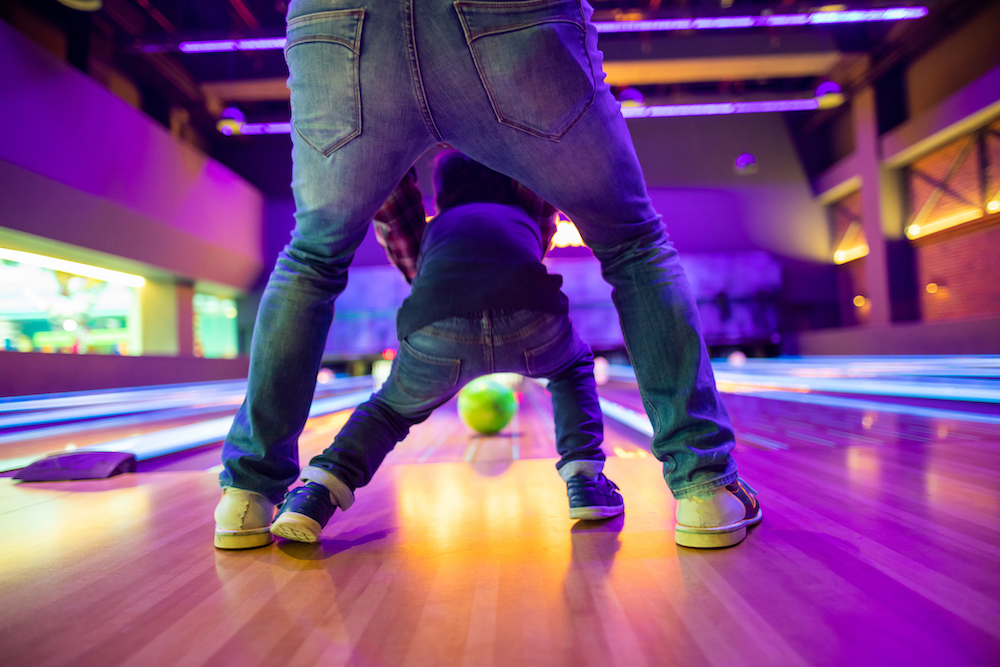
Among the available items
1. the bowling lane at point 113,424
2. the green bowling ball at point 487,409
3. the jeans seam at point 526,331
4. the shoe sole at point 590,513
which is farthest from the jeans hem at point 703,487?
the bowling lane at point 113,424

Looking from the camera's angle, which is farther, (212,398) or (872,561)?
(212,398)

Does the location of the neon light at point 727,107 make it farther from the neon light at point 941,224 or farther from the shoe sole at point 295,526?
the shoe sole at point 295,526

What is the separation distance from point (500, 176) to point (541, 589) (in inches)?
29.5

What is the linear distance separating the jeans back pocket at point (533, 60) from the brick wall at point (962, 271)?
8.04 m

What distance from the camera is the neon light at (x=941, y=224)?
7.00 metres

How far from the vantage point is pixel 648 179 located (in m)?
10.3

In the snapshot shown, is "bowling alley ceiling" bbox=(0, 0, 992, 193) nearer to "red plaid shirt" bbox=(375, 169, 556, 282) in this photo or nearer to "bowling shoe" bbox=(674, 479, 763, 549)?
"red plaid shirt" bbox=(375, 169, 556, 282)

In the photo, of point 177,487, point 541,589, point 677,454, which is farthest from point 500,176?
point 177,487

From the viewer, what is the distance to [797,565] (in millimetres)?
723

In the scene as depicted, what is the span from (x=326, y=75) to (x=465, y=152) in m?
0.20

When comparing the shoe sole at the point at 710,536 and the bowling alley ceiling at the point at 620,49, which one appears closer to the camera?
the shoe sole at the point at 710,536

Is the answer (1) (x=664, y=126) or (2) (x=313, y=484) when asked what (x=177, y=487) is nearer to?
(2) (x=313, y=484)

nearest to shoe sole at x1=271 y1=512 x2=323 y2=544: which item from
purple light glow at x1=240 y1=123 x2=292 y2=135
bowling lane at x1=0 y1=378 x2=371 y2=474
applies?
bowling lane at x1=0 y1=378 x2=371 y2=474

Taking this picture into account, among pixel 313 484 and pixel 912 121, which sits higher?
pixel 912 121
